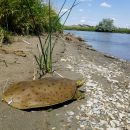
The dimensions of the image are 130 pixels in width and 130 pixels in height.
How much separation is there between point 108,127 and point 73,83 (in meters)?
1.15

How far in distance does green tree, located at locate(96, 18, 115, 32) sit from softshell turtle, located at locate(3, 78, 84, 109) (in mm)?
41185

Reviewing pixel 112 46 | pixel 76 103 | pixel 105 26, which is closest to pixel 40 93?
pixel 76 103

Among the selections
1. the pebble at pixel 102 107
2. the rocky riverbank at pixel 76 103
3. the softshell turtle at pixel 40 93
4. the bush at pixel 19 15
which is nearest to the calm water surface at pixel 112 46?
the bush at pixel 19 15

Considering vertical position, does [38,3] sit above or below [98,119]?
above

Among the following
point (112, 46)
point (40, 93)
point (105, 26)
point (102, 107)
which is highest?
point (40, 93)

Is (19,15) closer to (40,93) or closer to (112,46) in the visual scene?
(40,93)

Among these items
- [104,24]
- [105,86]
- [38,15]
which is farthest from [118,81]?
[104,24]

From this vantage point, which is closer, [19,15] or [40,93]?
[40,93]

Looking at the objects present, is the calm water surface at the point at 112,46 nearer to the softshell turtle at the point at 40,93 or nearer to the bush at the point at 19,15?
the bush at the point at 19,15

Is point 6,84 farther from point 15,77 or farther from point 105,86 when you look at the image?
point 105,86

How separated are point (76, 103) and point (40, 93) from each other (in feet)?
1.93

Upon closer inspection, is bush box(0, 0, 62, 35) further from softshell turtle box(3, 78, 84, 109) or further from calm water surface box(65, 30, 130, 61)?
calm water surface box(65, 30, 130, 61)

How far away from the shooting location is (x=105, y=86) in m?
6.09

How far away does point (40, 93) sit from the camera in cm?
475
